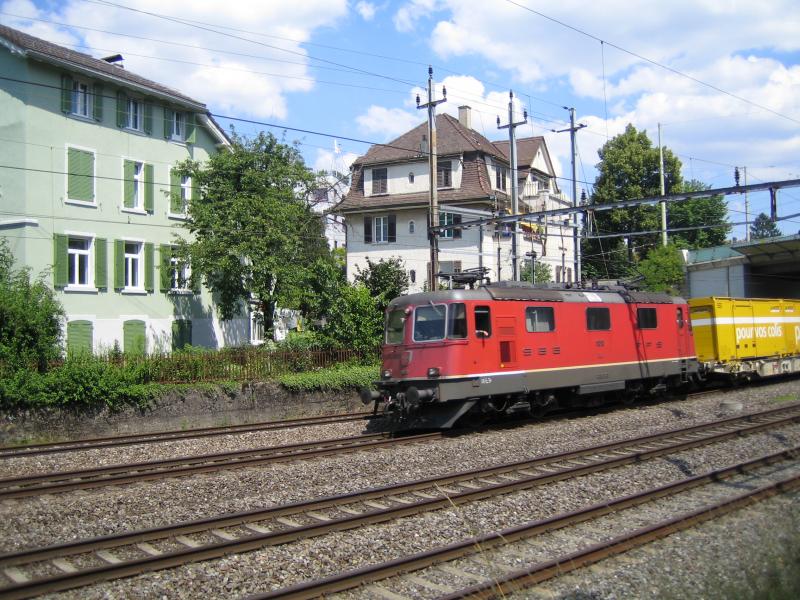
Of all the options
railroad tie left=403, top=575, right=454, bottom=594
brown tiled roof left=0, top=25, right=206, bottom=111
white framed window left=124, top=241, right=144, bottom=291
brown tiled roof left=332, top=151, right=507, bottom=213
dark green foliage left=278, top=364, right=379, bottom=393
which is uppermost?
brown tiled roof left=0, top=25, right=206, bottom=111

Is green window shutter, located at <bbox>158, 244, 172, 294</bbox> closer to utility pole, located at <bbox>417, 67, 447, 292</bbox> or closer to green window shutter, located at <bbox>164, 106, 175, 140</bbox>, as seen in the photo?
green window shutter, located at <bbox>164, 106, 175, 140</bbox>

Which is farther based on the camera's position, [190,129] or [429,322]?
[190,129]

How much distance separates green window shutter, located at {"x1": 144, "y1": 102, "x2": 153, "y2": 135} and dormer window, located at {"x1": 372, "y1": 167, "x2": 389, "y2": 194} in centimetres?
1562

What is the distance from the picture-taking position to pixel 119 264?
85.9 feet

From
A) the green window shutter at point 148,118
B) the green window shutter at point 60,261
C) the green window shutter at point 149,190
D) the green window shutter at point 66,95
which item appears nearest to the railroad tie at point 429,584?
the green window shutter at point 60,261

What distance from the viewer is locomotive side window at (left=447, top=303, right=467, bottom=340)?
1443cm

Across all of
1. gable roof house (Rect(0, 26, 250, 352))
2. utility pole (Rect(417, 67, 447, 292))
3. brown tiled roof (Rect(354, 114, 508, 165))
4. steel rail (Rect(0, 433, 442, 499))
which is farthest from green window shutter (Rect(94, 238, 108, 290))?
brown tiled roof (Rect(354, 114, 508, 165))

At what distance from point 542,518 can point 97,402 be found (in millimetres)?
12046

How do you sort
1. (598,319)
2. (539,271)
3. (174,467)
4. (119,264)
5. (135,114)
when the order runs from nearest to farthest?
(174,467)
(598,319)
(119,264)
(135,114)
(539,271)

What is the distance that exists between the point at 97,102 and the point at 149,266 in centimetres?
620

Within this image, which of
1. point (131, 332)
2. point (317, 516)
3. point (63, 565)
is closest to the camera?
point (63, 565)

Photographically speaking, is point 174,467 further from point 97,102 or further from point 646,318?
point 97,102

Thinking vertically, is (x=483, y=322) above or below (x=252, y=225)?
→ below

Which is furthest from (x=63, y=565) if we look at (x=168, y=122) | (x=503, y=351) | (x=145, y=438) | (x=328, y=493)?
(x=168, y=122)
